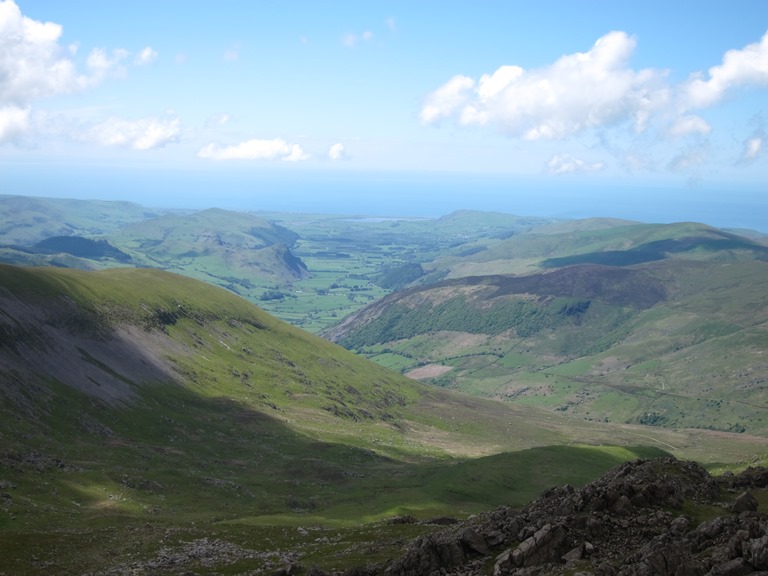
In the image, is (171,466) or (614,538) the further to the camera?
(171,466)

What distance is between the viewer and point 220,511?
10031 cm

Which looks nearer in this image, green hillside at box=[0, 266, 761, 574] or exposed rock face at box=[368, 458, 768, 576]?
exposed rock face at box=[368, 458, 768, 576]

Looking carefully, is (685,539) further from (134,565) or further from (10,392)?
(10,392)

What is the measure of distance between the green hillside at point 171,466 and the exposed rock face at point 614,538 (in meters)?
12.0

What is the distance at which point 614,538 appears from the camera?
1841 inches

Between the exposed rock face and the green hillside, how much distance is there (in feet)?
39.3

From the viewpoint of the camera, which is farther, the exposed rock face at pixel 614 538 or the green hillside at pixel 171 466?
the green hillside at pixel 171 466

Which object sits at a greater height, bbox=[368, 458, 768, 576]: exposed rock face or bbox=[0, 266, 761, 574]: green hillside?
bbox=[368, 458, 768, 576]: exposed rock face

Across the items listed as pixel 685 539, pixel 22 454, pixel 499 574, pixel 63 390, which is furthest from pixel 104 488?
pixel 685 539

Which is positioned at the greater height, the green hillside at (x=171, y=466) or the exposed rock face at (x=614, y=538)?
the exposed rock face at (x=614, y=538)

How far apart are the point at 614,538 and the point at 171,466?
9551 cm

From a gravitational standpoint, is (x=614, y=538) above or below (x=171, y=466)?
above

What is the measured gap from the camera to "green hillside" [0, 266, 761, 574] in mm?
68938

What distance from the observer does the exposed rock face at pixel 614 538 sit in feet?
127
